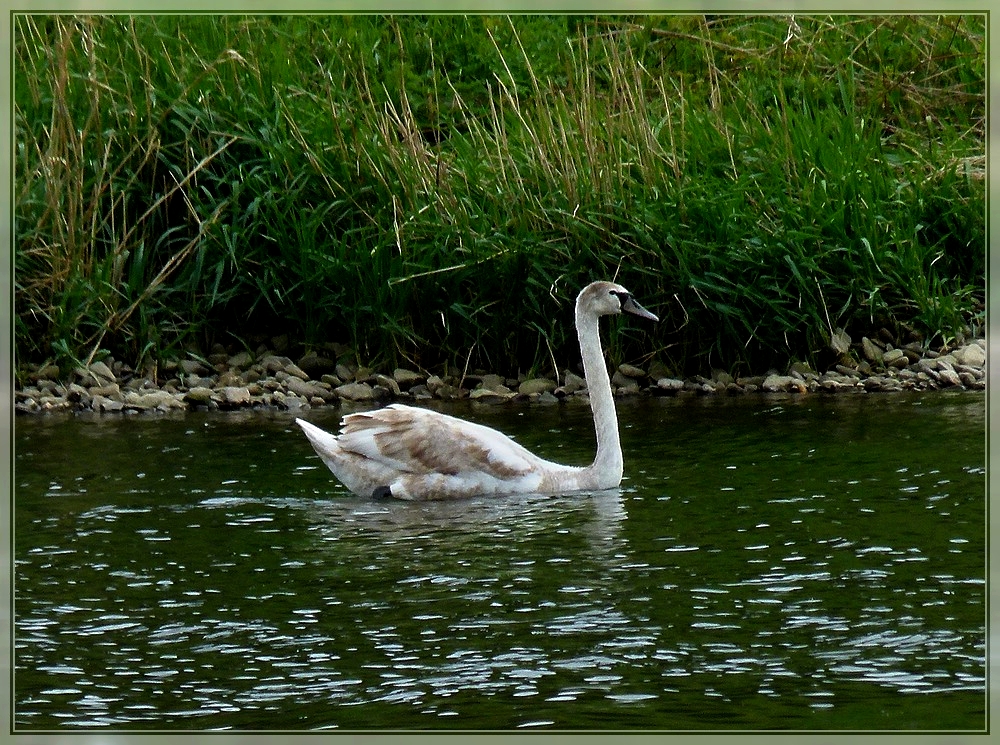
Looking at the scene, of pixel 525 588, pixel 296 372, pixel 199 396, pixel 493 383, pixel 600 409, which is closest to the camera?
pixel 525 588

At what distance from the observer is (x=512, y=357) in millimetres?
14836

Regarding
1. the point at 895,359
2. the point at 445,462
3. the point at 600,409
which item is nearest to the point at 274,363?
the point at 445,462

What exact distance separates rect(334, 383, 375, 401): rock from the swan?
3051 mm

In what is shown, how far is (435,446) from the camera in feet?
37.2

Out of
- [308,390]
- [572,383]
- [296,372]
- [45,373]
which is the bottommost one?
[572,383]

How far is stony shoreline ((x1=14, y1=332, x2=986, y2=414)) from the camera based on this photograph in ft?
47.0

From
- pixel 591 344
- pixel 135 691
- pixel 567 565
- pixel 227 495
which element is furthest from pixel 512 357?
pixel 135 691

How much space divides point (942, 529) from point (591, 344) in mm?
2940

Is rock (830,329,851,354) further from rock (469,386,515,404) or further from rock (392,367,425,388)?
rock (392,367,425,388)

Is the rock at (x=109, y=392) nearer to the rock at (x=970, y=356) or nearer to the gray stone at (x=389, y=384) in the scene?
the gray stone at (x=389, y=384)

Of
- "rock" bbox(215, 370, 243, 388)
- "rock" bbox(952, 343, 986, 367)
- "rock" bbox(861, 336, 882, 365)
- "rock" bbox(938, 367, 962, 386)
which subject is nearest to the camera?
"rock" bbox(938, 367, 962, 386)

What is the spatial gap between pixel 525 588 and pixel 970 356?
6602mm

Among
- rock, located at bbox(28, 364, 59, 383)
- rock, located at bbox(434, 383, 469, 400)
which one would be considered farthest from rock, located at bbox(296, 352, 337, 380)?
rock, located at bbox(28, 364, 59, 383)

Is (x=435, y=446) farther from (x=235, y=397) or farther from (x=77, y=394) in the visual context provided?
(x=77, y=394)
